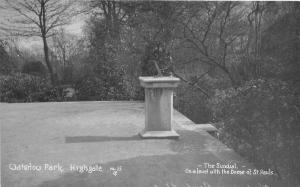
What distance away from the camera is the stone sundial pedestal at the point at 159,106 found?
561 cm

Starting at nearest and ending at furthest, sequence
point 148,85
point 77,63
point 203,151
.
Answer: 1. point 203,151
2. point 148,85
3. point 77,63

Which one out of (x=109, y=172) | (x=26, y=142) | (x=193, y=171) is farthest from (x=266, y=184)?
(x=26, y=142)

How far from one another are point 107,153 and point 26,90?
19.6 ft

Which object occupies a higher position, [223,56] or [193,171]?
[223,56]

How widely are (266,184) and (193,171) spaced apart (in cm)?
88

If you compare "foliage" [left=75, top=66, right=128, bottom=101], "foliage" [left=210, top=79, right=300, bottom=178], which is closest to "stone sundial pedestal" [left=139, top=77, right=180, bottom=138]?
"foliage" [left=210, top=79, right=300, bottom=178]

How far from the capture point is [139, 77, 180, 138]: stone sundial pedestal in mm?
5609

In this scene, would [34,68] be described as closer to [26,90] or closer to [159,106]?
[26,90]

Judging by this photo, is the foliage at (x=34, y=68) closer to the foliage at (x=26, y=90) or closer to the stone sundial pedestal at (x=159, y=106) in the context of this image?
the foliage at (x=26, y=90)

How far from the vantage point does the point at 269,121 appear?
405 centimetres

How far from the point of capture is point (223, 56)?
8102 millimetres

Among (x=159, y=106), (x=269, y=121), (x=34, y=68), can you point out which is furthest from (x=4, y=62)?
(x=269, y=121)

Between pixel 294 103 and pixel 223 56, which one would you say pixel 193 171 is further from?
pixel 223 56

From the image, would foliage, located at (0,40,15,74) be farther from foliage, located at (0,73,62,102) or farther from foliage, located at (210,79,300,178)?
foliage, located at (210,79,300,178)
